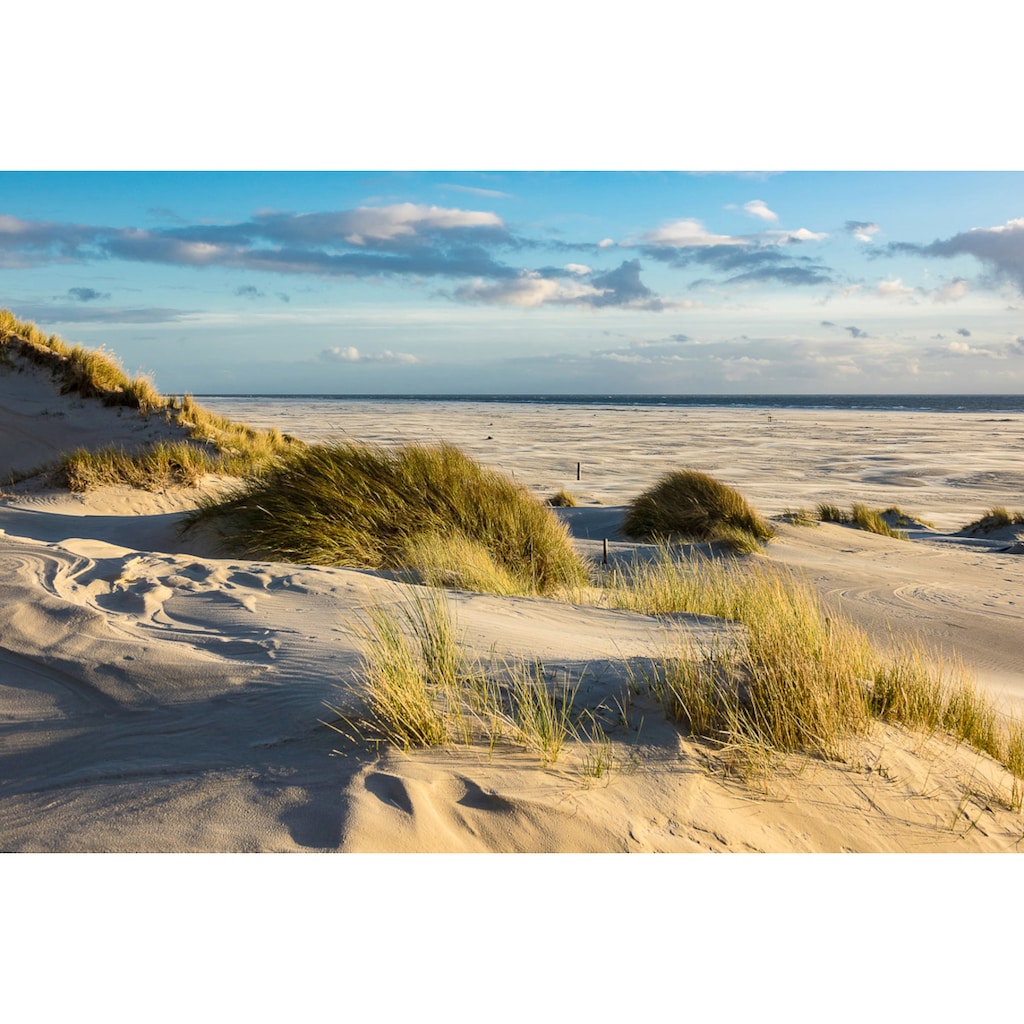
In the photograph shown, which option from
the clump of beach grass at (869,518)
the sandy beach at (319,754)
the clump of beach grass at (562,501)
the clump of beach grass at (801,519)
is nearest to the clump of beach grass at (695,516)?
the clump of beach grass at (801,519)

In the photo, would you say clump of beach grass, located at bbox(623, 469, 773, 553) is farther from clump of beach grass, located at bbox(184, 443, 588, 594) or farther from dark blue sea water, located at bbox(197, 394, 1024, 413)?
dark blue sea water, located at bbox(197, 394, 1024, 413)

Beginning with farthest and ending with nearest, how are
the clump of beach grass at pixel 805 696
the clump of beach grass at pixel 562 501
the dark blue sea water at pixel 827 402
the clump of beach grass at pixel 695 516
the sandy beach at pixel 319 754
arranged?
the dark blue sea water at pixel 827 402 → the clump of beach grass at pixel 562 501 → the clump of beach grass at pixel 695 516 → the clump of beach grass at pixel 805 696 → the sandy beach at pixel 319 754

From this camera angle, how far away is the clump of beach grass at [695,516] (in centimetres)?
1119

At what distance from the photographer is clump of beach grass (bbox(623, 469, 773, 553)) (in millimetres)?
11188

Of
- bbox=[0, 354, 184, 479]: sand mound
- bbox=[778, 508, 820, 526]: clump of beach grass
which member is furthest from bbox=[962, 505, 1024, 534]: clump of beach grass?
bbox=[0, 354, 184, 479]: sand mound

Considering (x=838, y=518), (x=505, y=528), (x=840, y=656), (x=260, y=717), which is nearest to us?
(x=260, y=717)

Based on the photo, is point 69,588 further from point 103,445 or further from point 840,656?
point 103,445

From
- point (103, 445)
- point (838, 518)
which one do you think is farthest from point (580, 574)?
point (103, 445)

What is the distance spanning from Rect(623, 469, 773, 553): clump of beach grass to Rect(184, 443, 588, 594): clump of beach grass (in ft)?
10.1

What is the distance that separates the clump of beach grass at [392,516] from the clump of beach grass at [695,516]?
309 cm

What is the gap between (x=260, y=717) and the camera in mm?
3215

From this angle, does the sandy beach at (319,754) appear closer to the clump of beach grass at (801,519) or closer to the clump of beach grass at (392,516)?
the clump of beach grass at (392,516)

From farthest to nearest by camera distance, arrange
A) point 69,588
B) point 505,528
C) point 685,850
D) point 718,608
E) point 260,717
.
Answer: point 505,528 < point 718,608 < point 69,588 < point 260,717 < point 685,850

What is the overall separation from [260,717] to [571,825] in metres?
1.29
